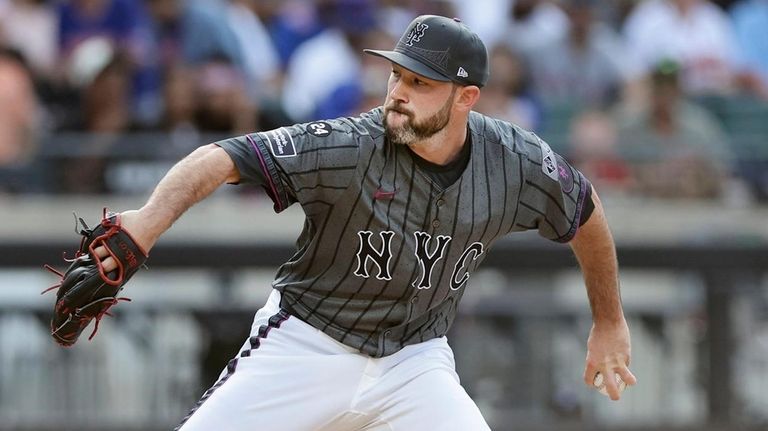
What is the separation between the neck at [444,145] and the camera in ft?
16.2

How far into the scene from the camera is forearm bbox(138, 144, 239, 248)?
14.5ft

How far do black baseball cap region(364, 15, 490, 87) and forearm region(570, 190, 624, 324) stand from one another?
2.47 ft

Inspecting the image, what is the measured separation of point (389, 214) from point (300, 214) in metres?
5.08

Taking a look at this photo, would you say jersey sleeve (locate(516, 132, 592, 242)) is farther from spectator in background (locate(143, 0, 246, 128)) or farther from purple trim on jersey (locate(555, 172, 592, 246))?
spectator in background (locate(143, 0, 246, 128))

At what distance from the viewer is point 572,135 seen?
33.7 feet

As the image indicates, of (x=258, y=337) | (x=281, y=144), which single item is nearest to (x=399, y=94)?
(x=281, y=144)

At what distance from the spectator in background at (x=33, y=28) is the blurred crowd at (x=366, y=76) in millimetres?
12

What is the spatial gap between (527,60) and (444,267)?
605cm

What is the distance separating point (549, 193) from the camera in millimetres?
5188

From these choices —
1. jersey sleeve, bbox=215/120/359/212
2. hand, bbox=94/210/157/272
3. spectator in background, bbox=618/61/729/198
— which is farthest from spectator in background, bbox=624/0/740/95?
hand, bbox=94/210/157/272

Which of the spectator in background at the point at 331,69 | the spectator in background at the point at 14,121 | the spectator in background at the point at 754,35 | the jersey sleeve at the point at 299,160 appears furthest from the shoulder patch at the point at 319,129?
the spectator in background at the point at 754,35

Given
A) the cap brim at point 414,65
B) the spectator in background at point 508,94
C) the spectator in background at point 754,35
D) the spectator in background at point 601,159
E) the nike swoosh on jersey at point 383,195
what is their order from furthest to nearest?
1. the spectator in background at point 754,35
2. the spectator in background at point 508,94
3. the spectator in background at point 601,159
4. the nike swoosh on jersey at point 383,195
5. the cap brim at point 414,65

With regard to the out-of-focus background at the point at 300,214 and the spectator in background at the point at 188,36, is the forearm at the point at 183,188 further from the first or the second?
the spectator in background at the point at 188,36

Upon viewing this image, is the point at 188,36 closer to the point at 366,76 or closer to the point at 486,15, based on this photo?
the point at 366,76
